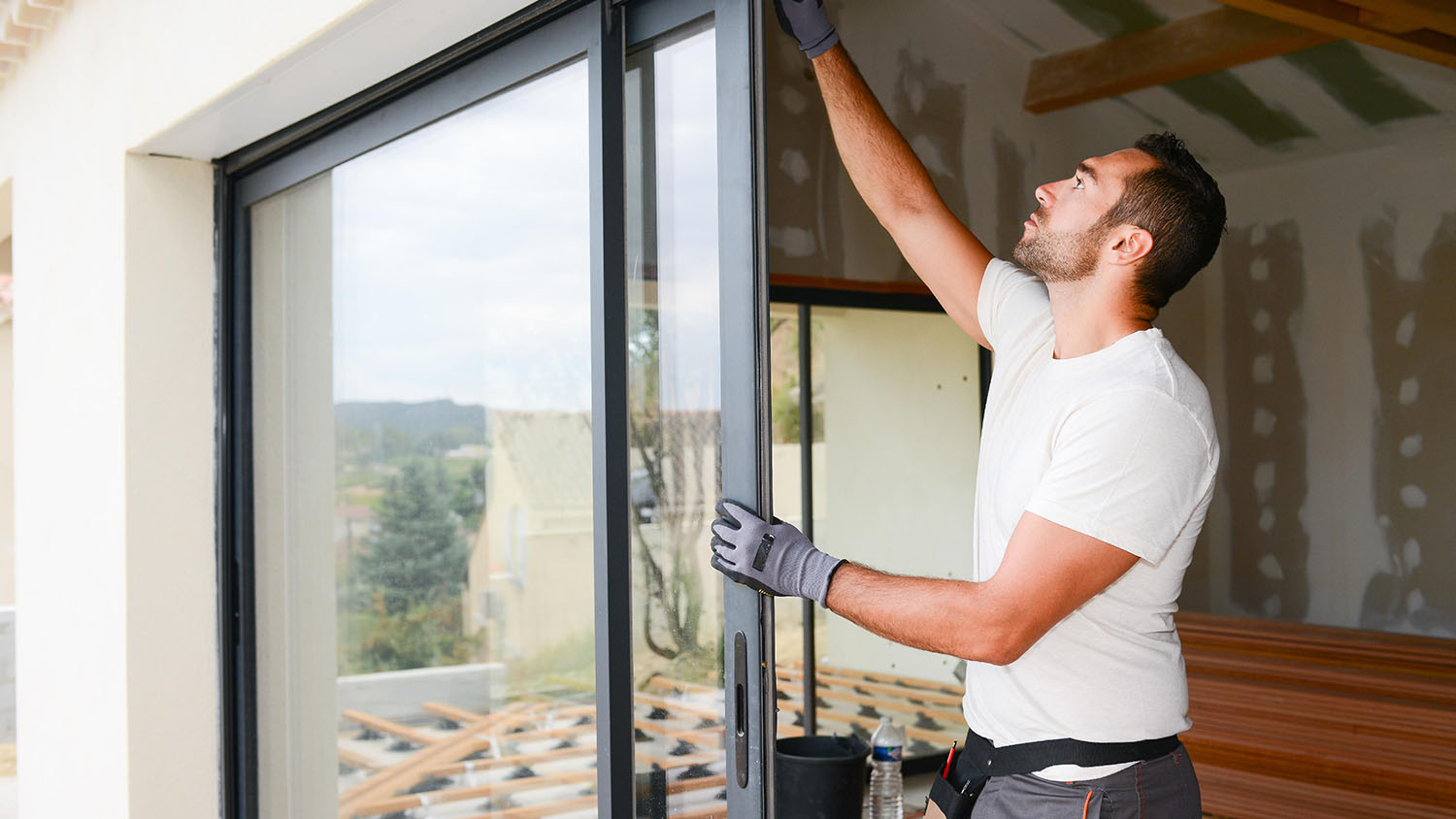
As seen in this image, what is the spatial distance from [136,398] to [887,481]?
378 centimetres

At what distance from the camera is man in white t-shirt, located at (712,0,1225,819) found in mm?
1538

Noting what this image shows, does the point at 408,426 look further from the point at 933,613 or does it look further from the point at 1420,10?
the point at 1420,10

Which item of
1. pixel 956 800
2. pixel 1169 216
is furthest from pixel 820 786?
pixel 1169 216

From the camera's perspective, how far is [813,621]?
A: 559 cm

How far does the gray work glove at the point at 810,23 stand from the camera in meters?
1.84

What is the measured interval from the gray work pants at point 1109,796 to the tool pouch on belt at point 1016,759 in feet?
0.06

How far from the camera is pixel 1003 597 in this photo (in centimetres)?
154

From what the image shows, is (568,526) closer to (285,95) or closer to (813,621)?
(285,95)

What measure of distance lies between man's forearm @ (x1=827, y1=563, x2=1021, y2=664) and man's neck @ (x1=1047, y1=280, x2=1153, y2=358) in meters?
0.45

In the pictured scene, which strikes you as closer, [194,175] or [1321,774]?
[194,175]

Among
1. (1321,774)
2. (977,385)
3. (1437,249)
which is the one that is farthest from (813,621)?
(1437,249)

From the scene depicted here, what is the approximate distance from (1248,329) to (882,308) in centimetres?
220

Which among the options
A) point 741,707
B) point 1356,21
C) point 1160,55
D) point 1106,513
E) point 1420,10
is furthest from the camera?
point 1160,55

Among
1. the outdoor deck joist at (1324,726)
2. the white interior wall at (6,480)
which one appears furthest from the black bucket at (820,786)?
the white interior wall at (6,480)
